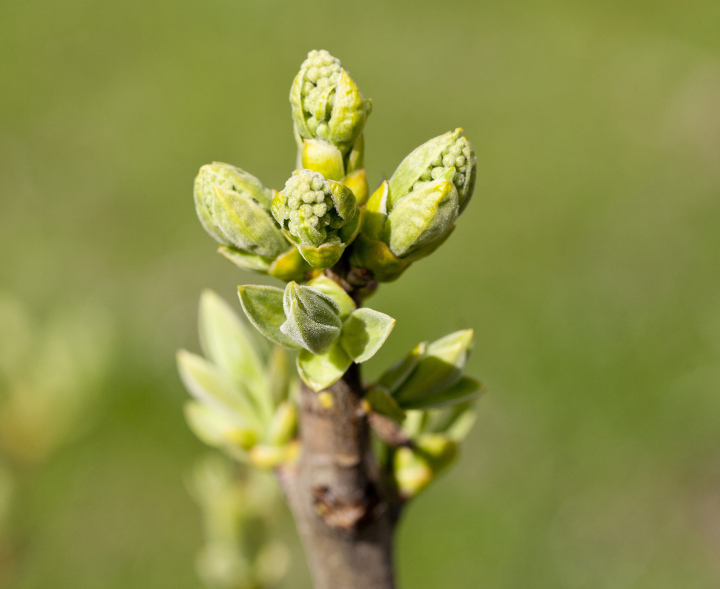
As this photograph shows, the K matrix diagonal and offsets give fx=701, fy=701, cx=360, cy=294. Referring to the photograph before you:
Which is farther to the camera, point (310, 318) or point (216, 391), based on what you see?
point (216, 391)

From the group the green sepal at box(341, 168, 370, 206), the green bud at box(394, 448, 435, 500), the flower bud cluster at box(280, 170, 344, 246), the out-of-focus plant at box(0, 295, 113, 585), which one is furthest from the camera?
the out-of-focus plant at box(0, 295, 113, 585)

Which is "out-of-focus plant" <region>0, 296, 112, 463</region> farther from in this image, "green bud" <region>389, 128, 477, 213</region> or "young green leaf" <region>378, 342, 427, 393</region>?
Result: "green bud" <region>389, 128, 477, 213</region>

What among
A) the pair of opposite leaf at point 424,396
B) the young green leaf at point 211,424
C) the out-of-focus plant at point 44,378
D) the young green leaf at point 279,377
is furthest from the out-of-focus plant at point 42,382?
the pair of opposite leaf at point 424,396

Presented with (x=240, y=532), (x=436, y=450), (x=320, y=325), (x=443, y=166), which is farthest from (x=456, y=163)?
(x=240, y=532)

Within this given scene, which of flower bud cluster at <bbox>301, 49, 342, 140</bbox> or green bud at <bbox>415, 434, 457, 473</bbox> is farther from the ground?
flower bud cluster at <bbox>301, 49, 342, 140</bbox>

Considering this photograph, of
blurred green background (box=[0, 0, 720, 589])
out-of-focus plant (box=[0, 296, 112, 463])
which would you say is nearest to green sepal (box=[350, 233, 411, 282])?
out-of-focus plant (box=[0, 296, 112, 463])

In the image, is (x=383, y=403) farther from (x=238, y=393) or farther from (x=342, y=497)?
(x=238, y=393)
